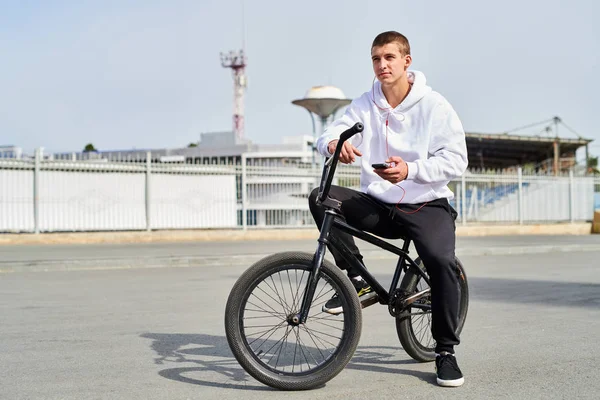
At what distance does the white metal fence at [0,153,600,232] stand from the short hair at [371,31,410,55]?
1473 cm

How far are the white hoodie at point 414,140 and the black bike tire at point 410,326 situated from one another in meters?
0.44

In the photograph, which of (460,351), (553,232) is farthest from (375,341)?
(553,232)

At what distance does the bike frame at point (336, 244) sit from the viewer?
3.82m

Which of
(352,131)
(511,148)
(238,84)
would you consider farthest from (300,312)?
(238,84)

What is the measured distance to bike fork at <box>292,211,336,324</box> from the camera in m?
3.81

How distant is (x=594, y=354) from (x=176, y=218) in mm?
16025

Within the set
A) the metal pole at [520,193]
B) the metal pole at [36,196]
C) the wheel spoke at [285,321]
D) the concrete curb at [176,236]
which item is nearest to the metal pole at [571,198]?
the metal pole at [520,193]

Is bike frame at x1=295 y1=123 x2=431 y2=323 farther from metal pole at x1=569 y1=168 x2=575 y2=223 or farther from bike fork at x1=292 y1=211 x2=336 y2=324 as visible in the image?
metal pole at x1=569 y1=168 x2=575 y2=223

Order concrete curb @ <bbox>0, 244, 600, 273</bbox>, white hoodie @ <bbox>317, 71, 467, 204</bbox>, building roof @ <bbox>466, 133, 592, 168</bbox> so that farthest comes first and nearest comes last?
building roof @ <bbox>466, 133, 592, 168</bbox>, concrete curb @ <bbox>0, 244, 600, 273</bbox>, white hoodie @ <bbox>317, 71, 467, 204</bbox>

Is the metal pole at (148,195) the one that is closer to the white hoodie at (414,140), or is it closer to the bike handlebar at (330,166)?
the white hoodie at (414,140)

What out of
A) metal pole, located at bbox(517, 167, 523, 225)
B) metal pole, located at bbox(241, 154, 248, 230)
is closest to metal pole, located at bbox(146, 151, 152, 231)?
metal pole, located at bbox(241, 154, 248, 230)

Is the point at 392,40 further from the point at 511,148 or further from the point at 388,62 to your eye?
the point at 511,148

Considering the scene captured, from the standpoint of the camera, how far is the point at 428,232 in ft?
13.0

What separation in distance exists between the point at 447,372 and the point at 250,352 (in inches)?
38.9
